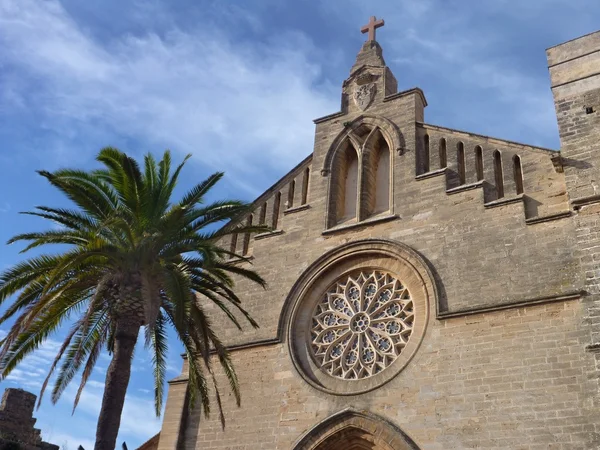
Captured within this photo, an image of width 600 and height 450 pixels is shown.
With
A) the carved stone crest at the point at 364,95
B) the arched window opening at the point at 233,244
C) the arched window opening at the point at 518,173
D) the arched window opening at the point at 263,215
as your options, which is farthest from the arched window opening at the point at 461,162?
the arched window opening at the point at 233,244

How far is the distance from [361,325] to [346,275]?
1.32 meters

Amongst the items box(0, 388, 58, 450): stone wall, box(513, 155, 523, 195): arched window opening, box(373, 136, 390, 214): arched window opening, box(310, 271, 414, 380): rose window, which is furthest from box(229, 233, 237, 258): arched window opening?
box(513, 155, 523, 195): arched window opening

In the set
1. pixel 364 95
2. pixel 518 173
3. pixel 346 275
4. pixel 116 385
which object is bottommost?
pixel 116 385

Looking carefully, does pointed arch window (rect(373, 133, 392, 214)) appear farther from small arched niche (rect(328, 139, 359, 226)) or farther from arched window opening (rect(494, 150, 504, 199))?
arched window opening (rect(494, 150, 504, 199))

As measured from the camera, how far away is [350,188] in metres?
17.2

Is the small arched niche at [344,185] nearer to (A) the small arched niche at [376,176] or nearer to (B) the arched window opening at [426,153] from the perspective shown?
(A) the small arched niche at [376,176]

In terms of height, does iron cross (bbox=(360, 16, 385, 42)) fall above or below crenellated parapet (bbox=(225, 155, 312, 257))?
above

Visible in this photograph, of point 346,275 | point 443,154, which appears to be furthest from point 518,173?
point 346,275

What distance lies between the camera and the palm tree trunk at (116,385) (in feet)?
36.2

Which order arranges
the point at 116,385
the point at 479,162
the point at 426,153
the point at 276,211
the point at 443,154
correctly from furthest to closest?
the point at 276,211 → the point at 426,153 → the point at 443,154 → the point at 479,162 → the point at 116,385

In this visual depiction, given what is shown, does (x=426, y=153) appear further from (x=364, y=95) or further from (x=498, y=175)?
(x=364, y=95)

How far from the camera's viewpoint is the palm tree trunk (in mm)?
11038

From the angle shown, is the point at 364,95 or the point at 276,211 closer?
the point at 276,211

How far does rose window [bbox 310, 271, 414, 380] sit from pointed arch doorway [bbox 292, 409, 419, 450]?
96 centimetres
